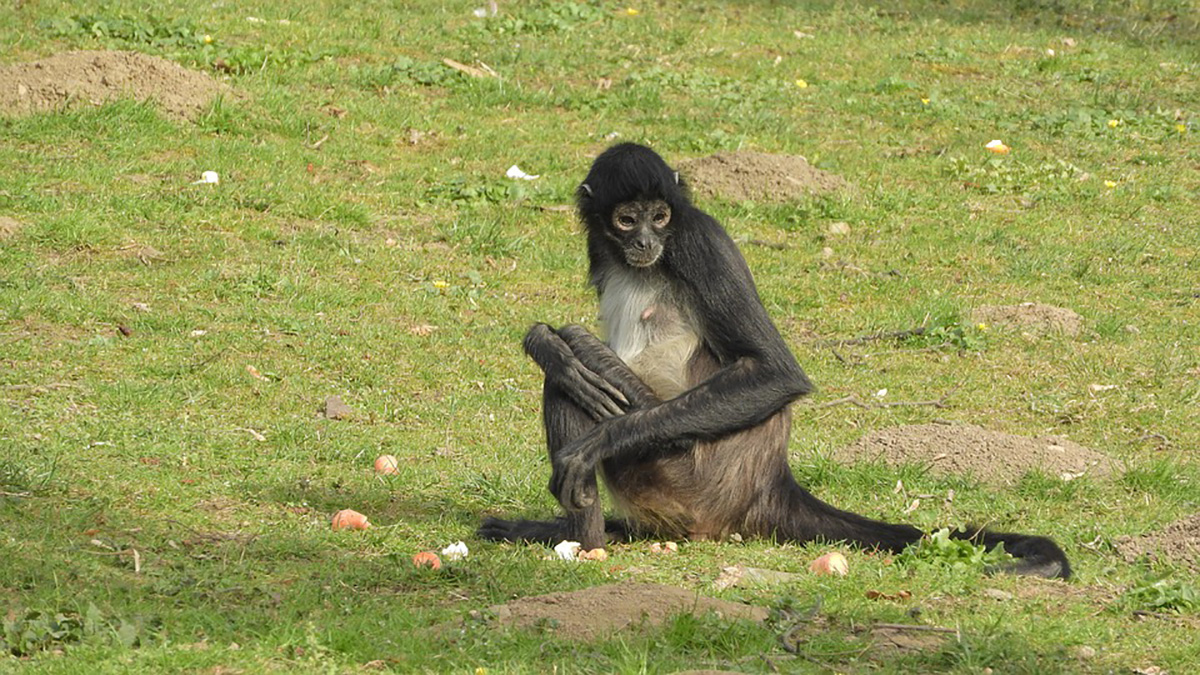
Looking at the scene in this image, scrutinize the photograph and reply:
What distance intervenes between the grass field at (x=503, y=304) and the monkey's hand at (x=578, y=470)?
360 mm

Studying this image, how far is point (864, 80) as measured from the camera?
1825 cm

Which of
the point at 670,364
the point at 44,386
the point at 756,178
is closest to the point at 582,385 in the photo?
the point at 670,364

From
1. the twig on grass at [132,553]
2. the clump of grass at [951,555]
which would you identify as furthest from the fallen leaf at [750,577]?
the twig on grass at [132,553]

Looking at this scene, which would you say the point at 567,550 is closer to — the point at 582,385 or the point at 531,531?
the point at 531,531

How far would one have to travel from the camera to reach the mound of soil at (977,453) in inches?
353

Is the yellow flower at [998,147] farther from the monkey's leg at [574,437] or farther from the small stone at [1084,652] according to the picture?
the small stone at [1084,652]

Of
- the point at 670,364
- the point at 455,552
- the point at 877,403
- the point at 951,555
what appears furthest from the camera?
the point at 877,403

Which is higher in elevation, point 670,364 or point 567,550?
point 670,364

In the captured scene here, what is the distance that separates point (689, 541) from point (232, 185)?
752 cm

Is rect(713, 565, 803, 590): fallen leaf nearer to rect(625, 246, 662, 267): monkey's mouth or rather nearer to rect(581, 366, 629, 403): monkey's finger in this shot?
rect(581, 366, 629, 403): monkey's finger

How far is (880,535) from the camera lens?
760 centimetres

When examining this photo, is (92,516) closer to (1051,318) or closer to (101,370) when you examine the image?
(101,370)

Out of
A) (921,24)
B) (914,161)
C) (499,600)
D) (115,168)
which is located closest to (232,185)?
(115,168)

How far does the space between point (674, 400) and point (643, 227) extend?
0.90 metres
